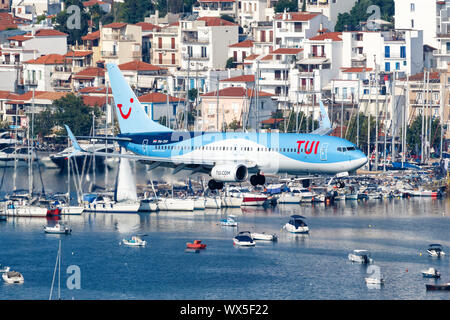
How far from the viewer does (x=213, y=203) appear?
147125 millimetres

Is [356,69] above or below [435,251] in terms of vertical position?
above

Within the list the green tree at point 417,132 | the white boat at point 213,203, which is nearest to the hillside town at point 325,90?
the green tree at point 417,132

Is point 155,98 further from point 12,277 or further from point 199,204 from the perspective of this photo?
point 12,277

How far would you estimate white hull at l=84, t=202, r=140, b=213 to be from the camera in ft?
471

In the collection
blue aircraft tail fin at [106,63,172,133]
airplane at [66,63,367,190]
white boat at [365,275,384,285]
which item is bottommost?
white boat at [365,275,384,285]

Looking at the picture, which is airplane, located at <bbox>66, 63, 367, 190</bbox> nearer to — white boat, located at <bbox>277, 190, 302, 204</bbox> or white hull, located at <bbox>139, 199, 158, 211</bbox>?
white hull, located at <bbox>139, 199, 158, 211</bbox>

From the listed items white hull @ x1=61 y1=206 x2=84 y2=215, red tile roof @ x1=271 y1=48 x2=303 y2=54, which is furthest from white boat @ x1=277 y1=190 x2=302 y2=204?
red tile roof @ x1=271 y1=48 x2=303 y2=54

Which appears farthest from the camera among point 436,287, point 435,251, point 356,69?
point 356,69

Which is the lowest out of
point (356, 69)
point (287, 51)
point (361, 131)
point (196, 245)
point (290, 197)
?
point (196, 245)

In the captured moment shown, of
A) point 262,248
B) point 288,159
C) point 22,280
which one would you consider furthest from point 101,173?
point 288,159

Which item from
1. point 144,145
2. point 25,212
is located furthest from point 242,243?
point 144,145

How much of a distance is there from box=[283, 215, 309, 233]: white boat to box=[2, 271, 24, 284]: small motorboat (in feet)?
131

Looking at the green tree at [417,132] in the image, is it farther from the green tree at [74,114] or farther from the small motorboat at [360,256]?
the green tree at [74,114]

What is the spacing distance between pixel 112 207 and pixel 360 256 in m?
43.9
